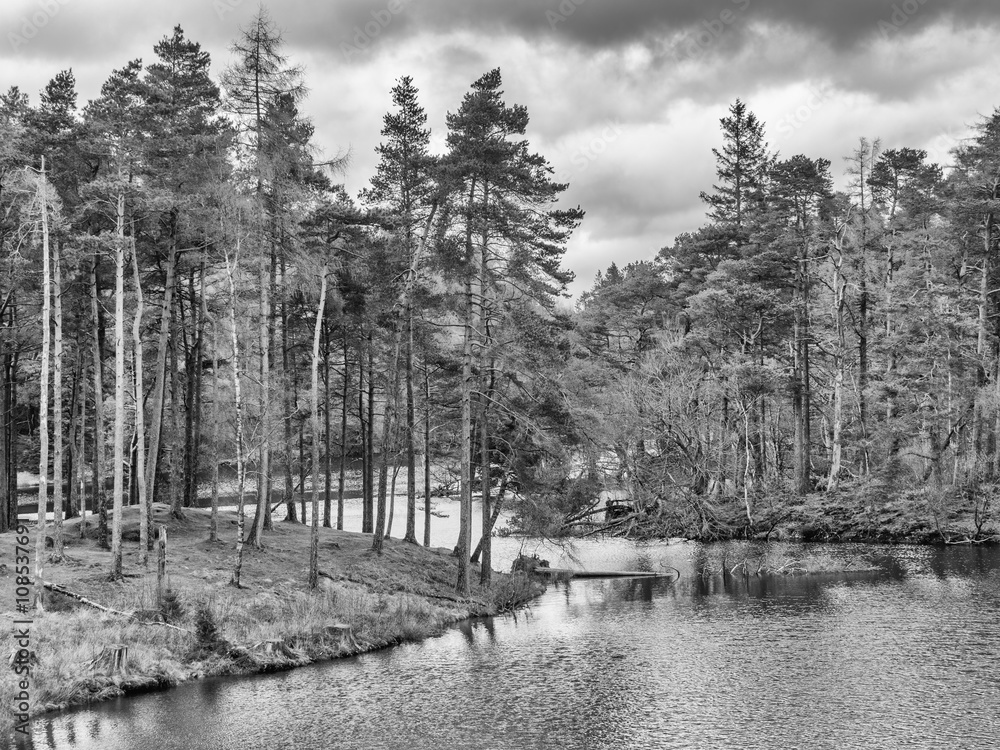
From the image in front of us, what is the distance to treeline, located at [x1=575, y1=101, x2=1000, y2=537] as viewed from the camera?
4103 centimetres

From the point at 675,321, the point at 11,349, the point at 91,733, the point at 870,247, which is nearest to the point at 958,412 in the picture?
the point at 870,247

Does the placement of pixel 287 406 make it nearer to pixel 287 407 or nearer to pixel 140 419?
pixel 287 407

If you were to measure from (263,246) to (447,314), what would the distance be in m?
7.71

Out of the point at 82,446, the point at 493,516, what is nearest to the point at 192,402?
the point at 82,446

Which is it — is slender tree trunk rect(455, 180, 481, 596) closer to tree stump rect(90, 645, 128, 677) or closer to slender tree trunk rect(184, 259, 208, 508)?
slender tree trunk rect(184, 259, 208, 508)

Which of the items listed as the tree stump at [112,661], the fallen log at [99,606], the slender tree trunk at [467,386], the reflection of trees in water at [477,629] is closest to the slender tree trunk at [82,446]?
the fallen log at [99,606]

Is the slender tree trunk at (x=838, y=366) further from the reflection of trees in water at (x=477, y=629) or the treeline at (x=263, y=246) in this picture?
the reflection of trees in water at (x=477, y=629)

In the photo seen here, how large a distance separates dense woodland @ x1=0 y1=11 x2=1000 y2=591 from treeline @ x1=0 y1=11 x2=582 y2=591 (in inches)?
5.0

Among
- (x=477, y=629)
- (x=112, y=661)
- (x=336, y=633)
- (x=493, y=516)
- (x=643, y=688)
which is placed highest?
(x=493, y=516)

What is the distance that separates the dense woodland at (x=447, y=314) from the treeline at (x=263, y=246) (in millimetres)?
126

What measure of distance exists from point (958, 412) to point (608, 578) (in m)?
21.7

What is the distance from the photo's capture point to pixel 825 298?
52.4 meters

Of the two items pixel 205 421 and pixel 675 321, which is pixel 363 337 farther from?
Answer: pixel 675 321

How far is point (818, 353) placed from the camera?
51.1 metres
